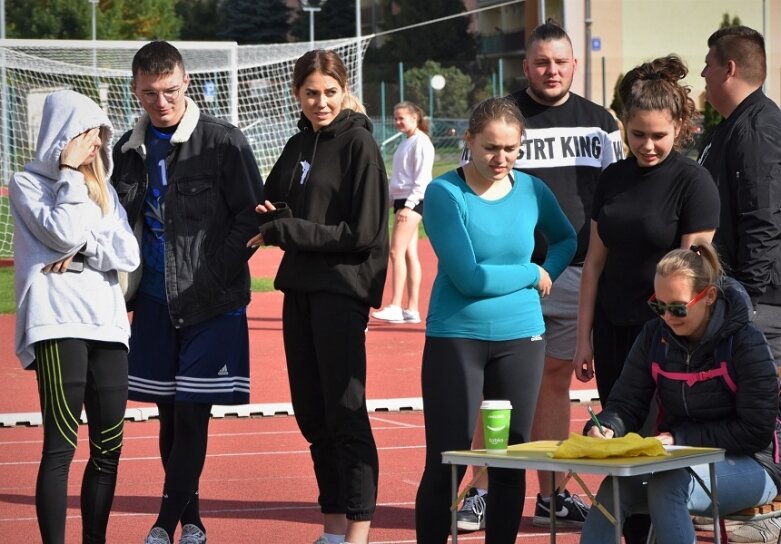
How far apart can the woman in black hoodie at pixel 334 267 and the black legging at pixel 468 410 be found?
20.2 inches

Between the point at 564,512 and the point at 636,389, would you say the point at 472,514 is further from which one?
the point at 636,389

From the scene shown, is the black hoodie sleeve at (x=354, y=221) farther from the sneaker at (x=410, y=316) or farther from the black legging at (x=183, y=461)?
the sneaker at (x=410, y=316)

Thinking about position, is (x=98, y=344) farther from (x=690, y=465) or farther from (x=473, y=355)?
(x=690, y=465)

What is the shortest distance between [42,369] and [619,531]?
2340mm

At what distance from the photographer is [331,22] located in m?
78.8

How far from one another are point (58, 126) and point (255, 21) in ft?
247

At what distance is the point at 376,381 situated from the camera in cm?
1152

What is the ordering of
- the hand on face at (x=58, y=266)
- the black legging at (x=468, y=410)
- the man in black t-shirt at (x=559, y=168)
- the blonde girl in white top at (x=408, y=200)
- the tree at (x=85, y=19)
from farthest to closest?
the tree at (x=85, y=19)
the blonde girl in white top at (x=408, y=200)
the man in black t-shirt at (x=559, y=168)
the hand on face at (x=58, y=266)
the black legging at (x=468, y=410)

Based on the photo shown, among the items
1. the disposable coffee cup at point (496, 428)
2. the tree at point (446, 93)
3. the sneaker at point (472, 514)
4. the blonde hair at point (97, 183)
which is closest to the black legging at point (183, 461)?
the blonde hair at point (97, 183)

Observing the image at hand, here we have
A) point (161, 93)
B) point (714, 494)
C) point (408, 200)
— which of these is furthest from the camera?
point (408, 200)

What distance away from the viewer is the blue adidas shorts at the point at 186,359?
233 inches

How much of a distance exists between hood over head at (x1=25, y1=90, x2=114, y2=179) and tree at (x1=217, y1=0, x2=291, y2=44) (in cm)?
7385

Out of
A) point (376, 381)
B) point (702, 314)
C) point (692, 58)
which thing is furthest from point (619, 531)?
point (692, 58)

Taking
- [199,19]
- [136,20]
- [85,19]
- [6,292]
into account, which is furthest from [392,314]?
[199,19]
